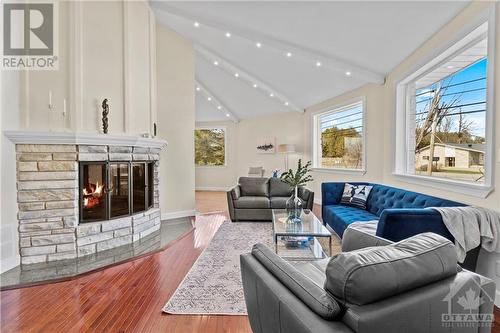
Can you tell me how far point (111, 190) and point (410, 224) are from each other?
3.54 metres

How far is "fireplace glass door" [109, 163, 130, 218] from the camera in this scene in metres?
3.92

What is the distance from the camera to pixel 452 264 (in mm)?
1204

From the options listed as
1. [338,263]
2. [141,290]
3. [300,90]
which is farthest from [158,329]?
[300,90]

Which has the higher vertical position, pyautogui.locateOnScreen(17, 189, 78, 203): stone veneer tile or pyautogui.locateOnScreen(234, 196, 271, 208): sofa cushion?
pyautogui.locateOnScreen(17, 189, 78, 203): stone veneer tile

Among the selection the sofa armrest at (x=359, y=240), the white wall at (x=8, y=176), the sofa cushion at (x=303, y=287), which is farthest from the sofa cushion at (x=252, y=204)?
the sofa cushion at (x=303, y=287)

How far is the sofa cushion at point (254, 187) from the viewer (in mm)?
5809

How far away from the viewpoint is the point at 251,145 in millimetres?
9750

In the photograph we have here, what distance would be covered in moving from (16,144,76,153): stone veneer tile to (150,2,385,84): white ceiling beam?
289cm

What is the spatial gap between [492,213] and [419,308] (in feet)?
6.39

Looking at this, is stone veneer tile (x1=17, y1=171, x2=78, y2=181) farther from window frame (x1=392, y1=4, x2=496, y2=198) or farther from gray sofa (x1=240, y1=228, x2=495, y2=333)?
window frame (x1=392, y1=4, x2=496, y2=198)

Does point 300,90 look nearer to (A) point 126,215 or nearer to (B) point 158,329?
(A) point 126,215

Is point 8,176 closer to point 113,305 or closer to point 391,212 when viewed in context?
point 113,305

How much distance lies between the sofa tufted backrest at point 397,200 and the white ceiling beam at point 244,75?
4.03m

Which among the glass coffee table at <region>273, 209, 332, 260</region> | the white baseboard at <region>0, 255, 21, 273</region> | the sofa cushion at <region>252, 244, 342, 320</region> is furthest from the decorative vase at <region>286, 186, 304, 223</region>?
the white baseboard at <region>0, 255, 21, 273</region>
